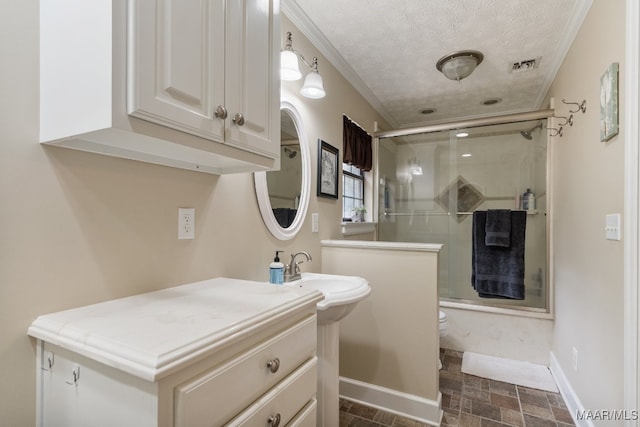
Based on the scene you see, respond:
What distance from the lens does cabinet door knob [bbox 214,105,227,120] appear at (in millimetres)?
910

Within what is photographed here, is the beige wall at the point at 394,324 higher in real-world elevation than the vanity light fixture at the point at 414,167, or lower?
lower

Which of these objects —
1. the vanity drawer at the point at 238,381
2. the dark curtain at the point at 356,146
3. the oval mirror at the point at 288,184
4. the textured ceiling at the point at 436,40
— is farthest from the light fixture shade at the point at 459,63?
the vanity drawer at the point at 238,381

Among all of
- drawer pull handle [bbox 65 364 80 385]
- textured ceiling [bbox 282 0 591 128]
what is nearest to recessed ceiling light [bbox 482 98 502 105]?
textured ceiling [bbox 282 0 591 128]

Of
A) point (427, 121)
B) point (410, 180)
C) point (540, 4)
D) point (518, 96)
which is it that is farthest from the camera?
point (427, 121)

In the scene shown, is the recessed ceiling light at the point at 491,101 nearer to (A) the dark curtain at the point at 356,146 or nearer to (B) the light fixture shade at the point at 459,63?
(B) the light fixture shade at the point at 459,63

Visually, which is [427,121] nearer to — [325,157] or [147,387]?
[325,157]

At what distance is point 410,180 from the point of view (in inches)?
145

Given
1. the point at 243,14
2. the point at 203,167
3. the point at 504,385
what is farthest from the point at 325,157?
the point at 504,385

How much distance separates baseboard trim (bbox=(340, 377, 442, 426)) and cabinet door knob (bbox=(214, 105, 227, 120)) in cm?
188

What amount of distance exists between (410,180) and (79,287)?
11.0 ft

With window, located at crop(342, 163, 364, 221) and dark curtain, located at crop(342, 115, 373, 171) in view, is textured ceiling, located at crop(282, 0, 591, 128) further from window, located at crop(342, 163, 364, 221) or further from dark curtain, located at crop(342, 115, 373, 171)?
window, located at crop(342, 163, 364, 221)

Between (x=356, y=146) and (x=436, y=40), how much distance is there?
104cm

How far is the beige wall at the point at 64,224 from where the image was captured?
76 cm

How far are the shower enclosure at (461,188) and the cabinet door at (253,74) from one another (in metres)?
2.33
